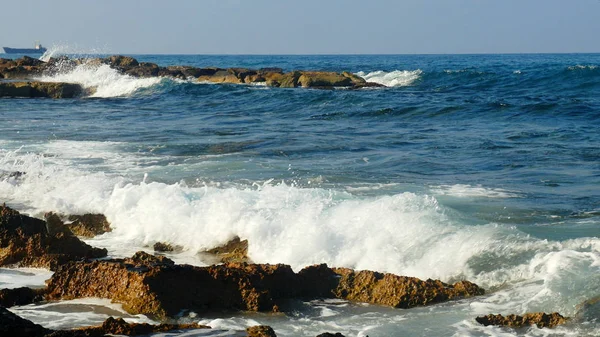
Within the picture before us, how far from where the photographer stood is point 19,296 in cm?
602

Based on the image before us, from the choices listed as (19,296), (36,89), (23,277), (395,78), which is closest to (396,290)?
(19,296)

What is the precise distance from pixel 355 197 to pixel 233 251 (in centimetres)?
210

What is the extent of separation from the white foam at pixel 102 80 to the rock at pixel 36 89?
1.92m

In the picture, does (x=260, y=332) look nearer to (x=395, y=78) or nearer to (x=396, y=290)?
(x=396, y=290)

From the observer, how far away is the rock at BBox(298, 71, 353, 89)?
1334 inches

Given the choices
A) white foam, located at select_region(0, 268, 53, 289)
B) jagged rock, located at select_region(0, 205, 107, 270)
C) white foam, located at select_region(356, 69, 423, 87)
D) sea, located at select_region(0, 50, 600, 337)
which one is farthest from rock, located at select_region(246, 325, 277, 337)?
white foam, located at select_region(356, 69, 423, 87)

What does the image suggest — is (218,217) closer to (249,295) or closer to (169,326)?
(249,295)

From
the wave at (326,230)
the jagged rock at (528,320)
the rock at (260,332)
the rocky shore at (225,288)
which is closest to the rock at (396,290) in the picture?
the rocky shore at (225,288)

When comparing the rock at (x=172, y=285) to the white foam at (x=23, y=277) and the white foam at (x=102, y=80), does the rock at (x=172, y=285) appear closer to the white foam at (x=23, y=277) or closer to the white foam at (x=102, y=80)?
the white foam at (x=23, y=277)

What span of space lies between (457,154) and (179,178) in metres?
5.09

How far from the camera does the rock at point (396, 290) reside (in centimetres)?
609

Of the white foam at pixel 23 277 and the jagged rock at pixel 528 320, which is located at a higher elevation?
the jagged rock at pixel 528 320

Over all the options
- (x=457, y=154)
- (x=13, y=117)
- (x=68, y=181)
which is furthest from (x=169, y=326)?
(x=13, y=117)

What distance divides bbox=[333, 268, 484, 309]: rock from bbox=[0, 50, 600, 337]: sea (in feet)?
0.32
